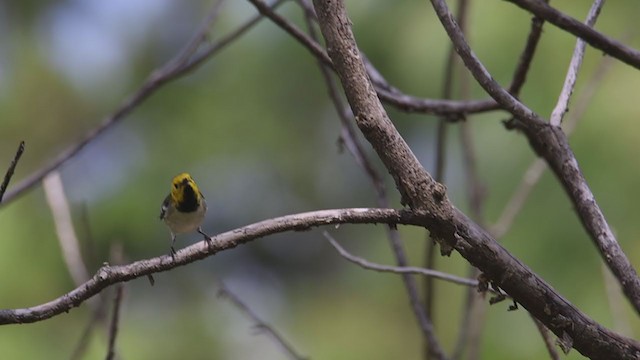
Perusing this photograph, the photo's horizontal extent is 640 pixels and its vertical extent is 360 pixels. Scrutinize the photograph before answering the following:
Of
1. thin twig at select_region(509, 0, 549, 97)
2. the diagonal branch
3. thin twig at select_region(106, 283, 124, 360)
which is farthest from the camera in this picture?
thin twig at select_region(509, 0, 549, 97)

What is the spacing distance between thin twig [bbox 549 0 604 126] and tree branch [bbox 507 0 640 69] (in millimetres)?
108

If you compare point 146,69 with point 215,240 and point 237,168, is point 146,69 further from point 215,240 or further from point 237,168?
point 215,240

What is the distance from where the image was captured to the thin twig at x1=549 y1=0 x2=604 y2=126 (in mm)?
1442

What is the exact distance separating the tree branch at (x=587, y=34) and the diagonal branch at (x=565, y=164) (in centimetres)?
15

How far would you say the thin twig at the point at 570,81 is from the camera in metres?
1.44

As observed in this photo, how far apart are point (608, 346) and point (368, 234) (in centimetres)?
297

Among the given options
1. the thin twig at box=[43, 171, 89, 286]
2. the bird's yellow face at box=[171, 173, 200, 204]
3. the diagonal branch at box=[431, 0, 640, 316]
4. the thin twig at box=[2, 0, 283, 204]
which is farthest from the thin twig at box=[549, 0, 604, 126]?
the thin twig at box=[43, 171, 89, 286]

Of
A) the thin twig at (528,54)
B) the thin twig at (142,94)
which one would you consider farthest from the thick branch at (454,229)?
the thin twig at (142,94)

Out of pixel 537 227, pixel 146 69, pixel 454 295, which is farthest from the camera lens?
pixel 146 69

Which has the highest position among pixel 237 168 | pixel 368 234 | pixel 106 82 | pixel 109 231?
pixel 106 82

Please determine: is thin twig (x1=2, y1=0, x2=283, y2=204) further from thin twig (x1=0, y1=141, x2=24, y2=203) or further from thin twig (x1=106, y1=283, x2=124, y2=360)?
thin twig (x1=0, y1=141, x2=24, y2=203)

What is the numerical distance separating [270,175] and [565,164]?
3259 millimetres

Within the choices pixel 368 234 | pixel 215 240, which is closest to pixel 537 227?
pixel 368 234

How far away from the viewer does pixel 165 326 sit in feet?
12.6
